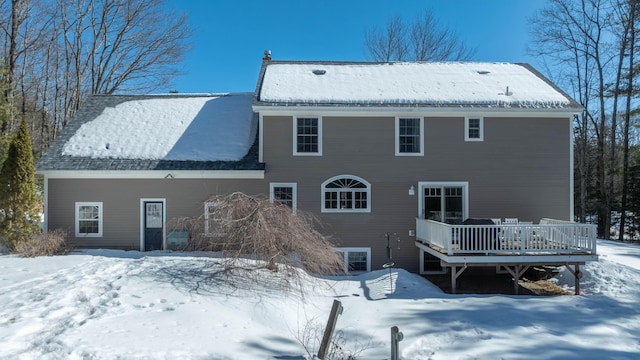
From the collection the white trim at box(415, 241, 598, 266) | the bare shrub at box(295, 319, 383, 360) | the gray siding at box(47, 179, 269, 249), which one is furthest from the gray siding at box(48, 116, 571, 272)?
the bare shrub at box(295, 319, 383, 360)

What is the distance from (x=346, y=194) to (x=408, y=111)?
11.0 feet

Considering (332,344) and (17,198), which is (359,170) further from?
(17,198)

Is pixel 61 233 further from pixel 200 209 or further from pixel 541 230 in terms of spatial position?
pixel 541 230

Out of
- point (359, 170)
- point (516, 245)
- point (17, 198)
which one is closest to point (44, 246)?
point (17, 198)

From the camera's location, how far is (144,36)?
83.9 ft

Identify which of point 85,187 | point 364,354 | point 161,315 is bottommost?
point 364,354

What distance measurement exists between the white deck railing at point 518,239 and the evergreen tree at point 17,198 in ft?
39.6

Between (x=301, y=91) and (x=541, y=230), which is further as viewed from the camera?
(x=301, y=91)

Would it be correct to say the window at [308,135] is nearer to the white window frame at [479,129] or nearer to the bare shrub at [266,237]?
the bare shrub at [266,237]

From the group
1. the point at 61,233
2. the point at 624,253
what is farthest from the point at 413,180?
the point at 61,233

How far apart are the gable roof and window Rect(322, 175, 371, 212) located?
7.62 feet

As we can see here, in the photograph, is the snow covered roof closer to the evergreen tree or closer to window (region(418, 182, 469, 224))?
window (region(418, 182, 469, 224))

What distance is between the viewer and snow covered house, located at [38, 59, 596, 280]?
12.4 meters

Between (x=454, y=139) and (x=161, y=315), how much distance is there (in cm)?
1009
